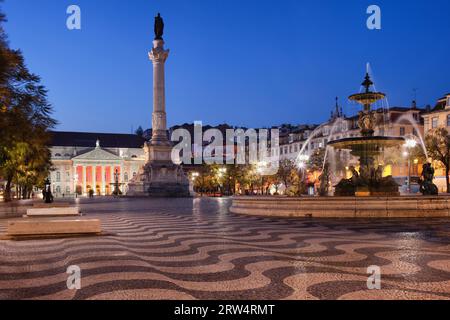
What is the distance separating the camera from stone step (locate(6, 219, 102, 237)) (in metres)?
12.1

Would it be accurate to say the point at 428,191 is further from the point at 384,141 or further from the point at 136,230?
the point at 136,230

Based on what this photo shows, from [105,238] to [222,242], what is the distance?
3.38m

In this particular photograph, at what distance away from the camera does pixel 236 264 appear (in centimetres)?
805

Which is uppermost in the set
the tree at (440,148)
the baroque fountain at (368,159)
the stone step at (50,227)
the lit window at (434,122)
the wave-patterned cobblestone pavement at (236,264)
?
the lit window at (434,122)

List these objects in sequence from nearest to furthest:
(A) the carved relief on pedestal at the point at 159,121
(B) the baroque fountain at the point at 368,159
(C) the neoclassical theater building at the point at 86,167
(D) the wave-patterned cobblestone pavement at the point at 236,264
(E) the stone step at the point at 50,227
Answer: (D) the wave-patterned cobblestone pavement at the point at 236,264
(E) the stone step at the point at 50,227
(B) the baroque fountain at the point at 368,159
(A) the carved relief on pedestal at the point at 159,121
(C) the neoclassical theater building at the point at 86,167

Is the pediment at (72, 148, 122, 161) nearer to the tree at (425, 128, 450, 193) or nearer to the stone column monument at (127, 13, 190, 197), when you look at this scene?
the stone column monument at (127, 13, 190, 197)

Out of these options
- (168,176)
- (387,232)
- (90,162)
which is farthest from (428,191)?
(90,162)

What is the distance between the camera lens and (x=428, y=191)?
20406mm

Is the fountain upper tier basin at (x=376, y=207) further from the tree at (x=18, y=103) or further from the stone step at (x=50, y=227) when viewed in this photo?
the tree at (x=18, y=103)

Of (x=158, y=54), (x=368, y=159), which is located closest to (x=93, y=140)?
(x=158, y=54)

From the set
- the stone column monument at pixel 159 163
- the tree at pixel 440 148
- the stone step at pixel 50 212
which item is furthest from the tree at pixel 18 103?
the tree at pixel 440 148

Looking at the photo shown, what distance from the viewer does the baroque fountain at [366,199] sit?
1739 centimetres

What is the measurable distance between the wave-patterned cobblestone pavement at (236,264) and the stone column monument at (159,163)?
47.3 metres
